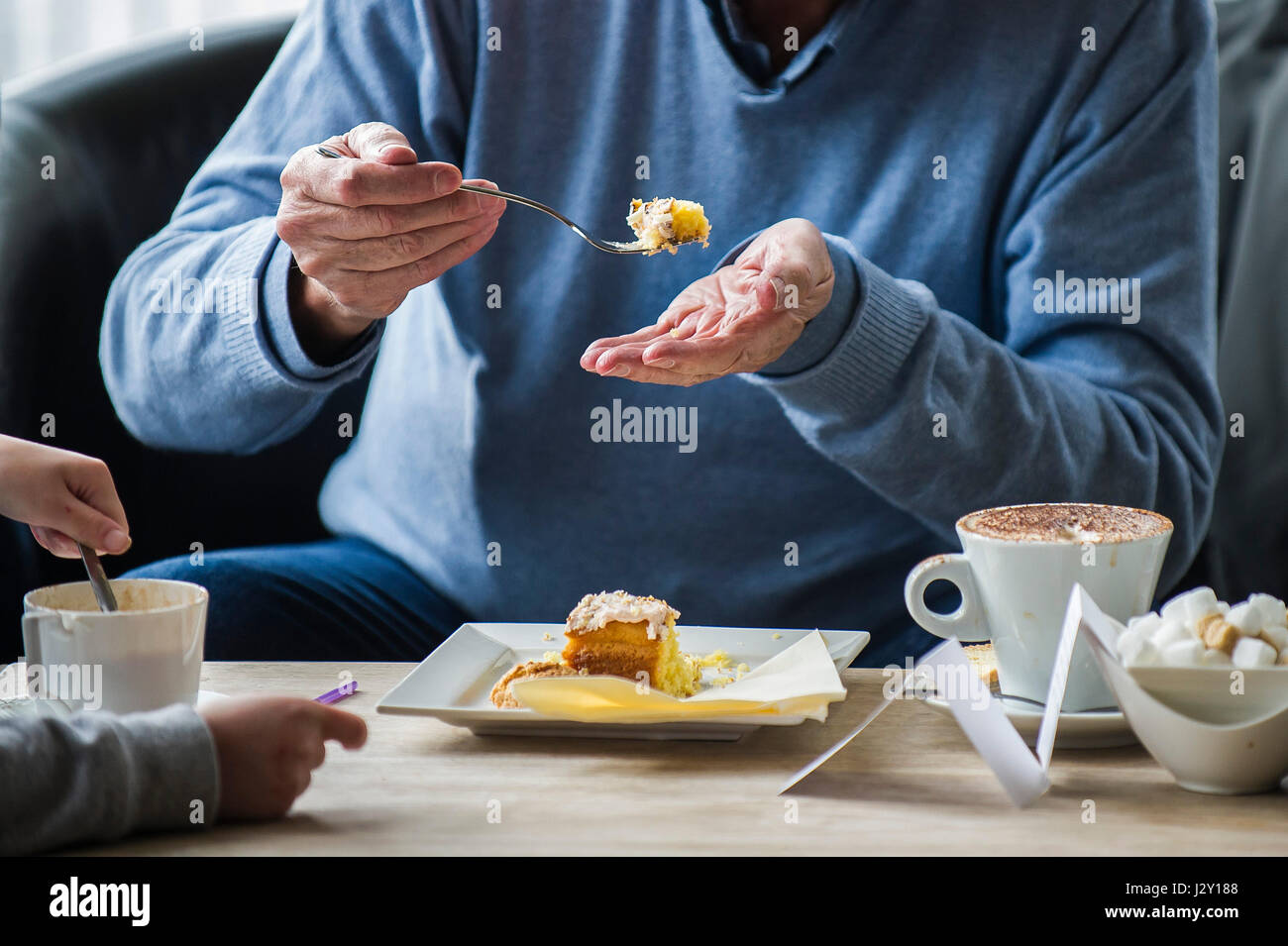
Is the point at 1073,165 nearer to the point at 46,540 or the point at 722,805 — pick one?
the point at 722,805

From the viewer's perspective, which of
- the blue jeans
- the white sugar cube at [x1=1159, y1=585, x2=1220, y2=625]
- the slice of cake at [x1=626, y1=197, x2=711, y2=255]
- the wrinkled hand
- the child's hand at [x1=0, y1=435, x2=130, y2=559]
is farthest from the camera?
the blue jeans

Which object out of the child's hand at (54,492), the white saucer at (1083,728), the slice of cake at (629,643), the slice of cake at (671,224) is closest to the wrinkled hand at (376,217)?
the slice of cake at (671,224)

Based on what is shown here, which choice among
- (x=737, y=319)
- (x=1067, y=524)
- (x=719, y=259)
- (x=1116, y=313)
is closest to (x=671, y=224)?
(x=737, y=319)

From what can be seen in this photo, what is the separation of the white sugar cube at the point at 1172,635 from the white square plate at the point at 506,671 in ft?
0.80

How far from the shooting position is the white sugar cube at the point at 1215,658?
28.7 inches

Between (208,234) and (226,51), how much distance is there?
0.35m

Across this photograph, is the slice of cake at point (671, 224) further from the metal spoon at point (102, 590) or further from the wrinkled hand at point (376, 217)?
the metal spoon at point (102, 590)

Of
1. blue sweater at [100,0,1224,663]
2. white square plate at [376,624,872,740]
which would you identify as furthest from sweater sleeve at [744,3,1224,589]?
white square plate at [376,624,872,740]

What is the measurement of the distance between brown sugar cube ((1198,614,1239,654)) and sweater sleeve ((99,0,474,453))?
1.21 meters

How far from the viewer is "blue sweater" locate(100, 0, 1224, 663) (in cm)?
166

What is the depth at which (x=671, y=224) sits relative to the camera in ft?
4.37

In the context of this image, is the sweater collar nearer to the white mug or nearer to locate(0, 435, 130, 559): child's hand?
locate(0, 435, 130, 559): child's hand

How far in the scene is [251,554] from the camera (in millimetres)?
1800
